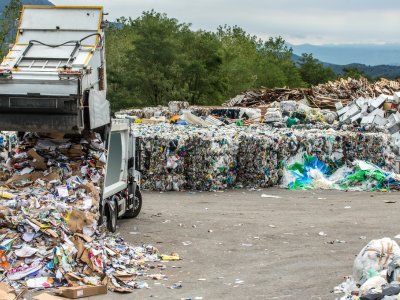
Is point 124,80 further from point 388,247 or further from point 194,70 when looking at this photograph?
point 388,247

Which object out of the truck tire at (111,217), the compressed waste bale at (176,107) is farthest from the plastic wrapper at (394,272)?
the compressed waste bale at (176,107)

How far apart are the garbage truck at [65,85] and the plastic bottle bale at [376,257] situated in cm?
415

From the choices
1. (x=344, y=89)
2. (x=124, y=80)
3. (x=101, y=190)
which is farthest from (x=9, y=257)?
(x=124, y=80)

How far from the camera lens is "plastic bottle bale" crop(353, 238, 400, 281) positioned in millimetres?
5131

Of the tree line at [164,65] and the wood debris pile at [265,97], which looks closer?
the wood debris pile at [265,97]

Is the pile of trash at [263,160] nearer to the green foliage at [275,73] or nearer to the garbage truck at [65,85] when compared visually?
the garbage truck at [65,85]

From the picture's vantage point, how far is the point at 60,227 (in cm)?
586

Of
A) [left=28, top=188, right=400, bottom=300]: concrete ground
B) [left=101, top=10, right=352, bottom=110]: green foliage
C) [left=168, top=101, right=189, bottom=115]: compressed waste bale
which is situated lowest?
[left=28, top=188, right=400, bottom=300]: concrete ground

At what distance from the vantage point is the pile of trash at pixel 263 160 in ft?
44.2

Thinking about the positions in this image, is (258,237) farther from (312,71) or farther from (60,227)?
(312,71)

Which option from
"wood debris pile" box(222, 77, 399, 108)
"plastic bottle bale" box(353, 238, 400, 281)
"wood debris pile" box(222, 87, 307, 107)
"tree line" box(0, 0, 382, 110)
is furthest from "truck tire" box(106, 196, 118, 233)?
"tree line" box(0, 0, 382, 110)

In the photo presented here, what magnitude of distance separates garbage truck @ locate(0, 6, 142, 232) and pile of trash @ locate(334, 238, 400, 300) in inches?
162

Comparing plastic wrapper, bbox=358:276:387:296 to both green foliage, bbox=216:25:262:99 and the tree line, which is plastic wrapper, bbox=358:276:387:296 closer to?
the tree line

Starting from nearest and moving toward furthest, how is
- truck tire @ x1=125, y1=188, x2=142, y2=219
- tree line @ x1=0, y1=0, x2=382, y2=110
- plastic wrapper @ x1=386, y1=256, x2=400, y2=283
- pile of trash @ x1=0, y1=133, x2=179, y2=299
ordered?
plastic wrapper @ x1=386, y1=256, x2=400, y2=283 → pile of trash @ x1=0, y1=133, x2=179, y2=299 → truck tire @ x1=125, y1=188, x2=142, y2=219 → tree line @ x1=0, y1=0, x2=382, y2=110
